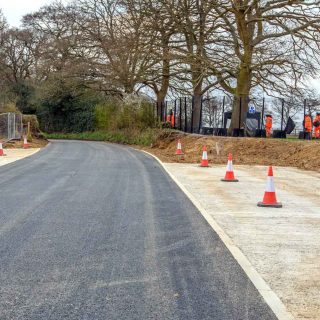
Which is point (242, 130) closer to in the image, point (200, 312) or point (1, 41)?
point (200, 312)

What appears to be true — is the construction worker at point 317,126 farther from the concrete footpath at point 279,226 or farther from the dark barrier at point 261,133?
the concrete footpath at point 279,226

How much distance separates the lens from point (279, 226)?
8.28 metres

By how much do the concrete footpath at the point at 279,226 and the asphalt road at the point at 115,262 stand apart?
13.1 inches

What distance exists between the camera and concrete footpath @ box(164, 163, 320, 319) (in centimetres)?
522

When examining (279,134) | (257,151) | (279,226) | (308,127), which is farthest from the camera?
(279,134)

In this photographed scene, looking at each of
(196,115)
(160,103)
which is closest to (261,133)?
(196,115)

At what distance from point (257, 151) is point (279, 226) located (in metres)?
14.7

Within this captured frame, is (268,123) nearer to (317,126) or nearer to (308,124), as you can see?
(308,124)

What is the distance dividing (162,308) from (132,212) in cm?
482

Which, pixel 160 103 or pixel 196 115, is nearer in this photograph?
pixel 196 115

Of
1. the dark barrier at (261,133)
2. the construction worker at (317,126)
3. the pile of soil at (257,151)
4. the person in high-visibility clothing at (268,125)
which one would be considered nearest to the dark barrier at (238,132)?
the dark barrier at (261,133)

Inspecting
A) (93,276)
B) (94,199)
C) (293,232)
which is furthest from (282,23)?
(93,276)

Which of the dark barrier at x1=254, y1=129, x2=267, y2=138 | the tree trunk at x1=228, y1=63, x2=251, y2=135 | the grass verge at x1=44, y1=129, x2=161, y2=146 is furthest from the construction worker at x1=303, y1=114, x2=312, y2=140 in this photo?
the grass verge at x1=44, y1=129, x2=161, y2=146

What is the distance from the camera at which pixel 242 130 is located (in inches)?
1118
